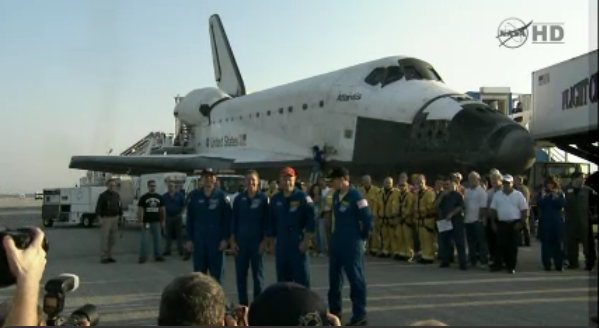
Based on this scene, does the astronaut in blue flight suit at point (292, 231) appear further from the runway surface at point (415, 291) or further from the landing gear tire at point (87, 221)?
the landing gear tire at point (87, 221)

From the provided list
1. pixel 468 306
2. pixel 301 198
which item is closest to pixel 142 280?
pixel 301 198

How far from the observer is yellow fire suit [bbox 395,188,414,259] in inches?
415

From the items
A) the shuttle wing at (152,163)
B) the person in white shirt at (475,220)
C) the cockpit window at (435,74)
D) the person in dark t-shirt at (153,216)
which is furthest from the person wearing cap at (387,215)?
the shuttle wing at (152,163)

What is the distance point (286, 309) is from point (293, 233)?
413 centimetres

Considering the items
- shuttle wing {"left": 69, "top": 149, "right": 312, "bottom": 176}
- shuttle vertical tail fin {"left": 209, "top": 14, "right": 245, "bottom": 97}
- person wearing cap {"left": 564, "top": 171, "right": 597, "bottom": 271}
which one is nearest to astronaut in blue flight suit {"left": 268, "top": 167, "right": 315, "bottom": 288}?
person wearing cap {"left": 564, "top": 171, "right": 597, "bottom": 271}

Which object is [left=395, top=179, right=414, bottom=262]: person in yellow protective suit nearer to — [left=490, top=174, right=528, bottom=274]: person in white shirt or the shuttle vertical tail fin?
[left=490, top=174, right=528, bottom=274]: person in white shirt

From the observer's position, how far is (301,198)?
6.60 meters

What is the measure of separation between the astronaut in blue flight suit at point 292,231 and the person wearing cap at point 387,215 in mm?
4488

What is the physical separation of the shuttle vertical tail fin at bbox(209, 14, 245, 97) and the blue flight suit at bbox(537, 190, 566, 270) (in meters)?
22.3

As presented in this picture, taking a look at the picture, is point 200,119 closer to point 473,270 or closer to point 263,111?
point 263,111

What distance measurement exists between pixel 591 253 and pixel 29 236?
8.64 meters

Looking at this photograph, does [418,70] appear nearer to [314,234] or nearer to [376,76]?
[376,76]

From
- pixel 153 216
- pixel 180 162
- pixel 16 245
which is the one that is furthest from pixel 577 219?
pixel 180 162

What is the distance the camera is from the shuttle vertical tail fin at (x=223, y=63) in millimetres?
30984
